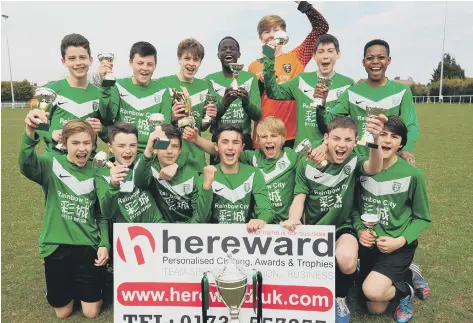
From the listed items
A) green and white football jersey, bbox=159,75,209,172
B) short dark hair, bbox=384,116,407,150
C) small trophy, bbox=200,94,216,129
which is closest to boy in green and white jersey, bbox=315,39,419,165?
short dark hair, bbox=384,116,407,150

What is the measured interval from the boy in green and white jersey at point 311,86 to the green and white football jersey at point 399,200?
2.85 ft

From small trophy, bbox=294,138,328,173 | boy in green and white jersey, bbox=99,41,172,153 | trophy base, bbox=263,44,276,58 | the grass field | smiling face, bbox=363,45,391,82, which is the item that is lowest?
the grass field

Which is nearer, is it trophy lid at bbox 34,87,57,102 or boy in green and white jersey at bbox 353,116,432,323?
trophy lid at bbox 34,87,57,102

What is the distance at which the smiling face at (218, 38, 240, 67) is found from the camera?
4.54 metres

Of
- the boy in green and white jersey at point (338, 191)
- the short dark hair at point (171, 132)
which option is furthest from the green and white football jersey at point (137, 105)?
the boy in green and white jersey at point (338, 191)

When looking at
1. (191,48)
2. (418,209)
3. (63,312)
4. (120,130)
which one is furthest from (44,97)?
(418,209)

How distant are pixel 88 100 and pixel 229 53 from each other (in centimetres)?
151

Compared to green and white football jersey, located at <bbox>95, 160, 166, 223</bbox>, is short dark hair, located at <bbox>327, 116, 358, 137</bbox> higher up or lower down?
higher up

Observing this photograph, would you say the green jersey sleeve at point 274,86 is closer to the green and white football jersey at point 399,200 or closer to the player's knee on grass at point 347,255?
the green and white football jersey at point 399,200

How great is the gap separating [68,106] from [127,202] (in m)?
1.24

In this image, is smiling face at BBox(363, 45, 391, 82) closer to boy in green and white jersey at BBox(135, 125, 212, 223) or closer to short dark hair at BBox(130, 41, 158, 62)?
boy in green and white jersey at BBox(135, 125, 212, 223)

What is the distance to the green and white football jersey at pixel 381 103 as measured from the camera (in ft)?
13.5

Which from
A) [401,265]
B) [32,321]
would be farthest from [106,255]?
[401,265]

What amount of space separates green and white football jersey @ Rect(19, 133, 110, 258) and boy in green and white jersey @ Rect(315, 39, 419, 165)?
226 cm
